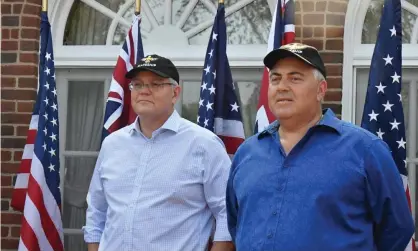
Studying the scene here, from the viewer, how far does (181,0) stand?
6398 millimetres

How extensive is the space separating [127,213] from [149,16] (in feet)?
8.29

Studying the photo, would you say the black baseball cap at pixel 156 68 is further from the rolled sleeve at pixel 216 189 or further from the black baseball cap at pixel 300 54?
the black baseball cap at pixel 300 54

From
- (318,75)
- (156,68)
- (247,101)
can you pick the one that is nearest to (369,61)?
(247,101)

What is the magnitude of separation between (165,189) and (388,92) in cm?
173

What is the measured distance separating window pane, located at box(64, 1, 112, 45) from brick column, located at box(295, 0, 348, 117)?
1.60 meters

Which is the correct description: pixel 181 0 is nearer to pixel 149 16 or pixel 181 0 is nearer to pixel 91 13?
pixel 149 16

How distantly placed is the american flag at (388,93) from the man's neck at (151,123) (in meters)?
1.46

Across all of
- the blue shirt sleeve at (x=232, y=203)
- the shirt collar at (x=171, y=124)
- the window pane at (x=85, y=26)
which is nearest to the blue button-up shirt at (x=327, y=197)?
the blue shirt sleeve at (x=232, y=203)

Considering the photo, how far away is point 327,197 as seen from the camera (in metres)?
3.18

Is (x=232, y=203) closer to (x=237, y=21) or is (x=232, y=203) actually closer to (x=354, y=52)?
(x=354, y=52)

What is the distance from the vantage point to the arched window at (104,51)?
6.27 m

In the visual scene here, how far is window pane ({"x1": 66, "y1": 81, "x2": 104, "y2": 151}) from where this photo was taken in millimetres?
6438

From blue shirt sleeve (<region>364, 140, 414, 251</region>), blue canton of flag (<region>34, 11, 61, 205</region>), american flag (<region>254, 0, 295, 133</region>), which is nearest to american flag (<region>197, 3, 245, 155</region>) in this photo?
american flag (<region>254, 0, 295, 133</region>)

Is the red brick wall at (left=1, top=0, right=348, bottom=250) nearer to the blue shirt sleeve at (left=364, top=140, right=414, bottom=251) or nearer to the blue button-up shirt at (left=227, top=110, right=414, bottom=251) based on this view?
the blue button-up shirt at (left=227, top=110, right=414, bottom=251)
